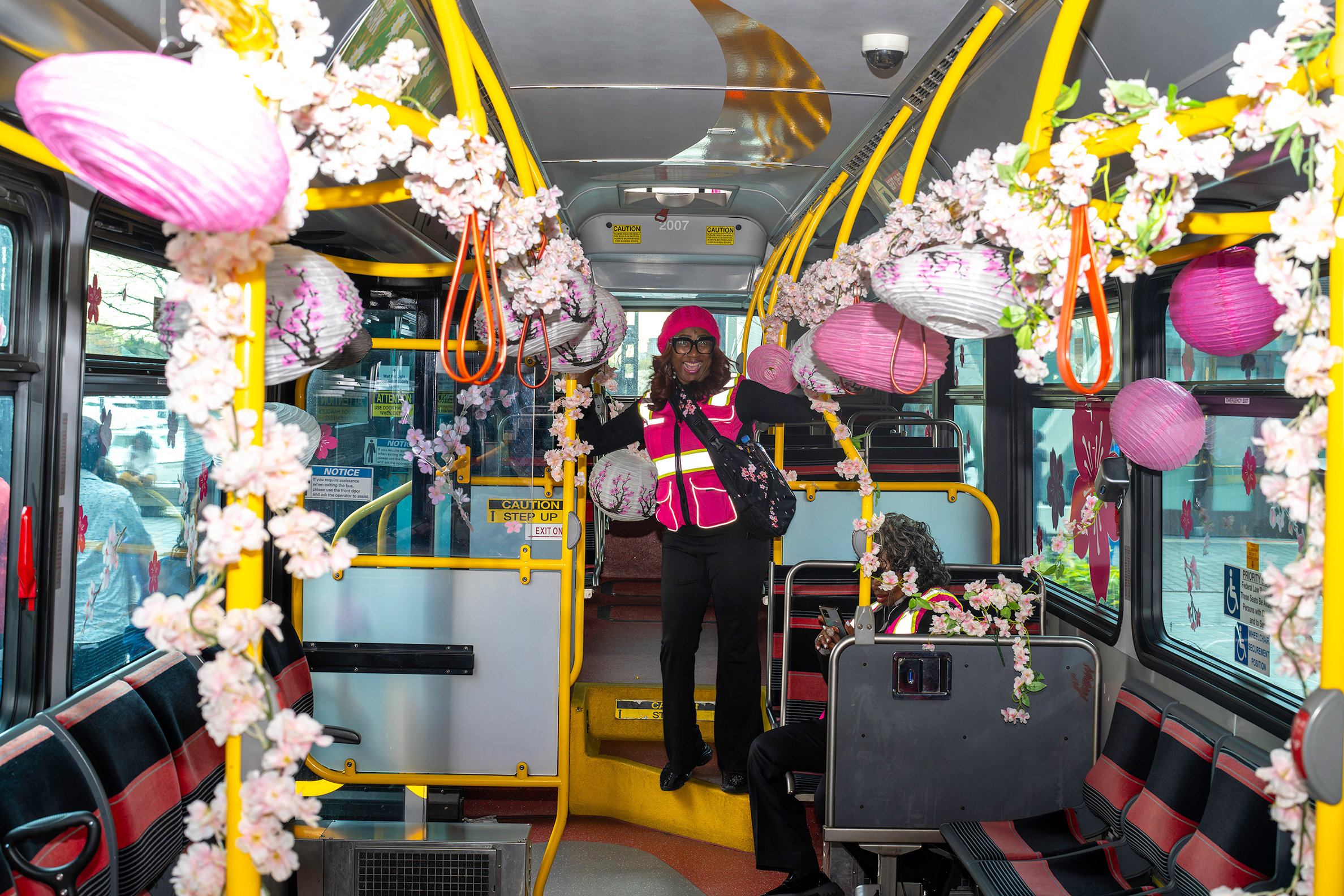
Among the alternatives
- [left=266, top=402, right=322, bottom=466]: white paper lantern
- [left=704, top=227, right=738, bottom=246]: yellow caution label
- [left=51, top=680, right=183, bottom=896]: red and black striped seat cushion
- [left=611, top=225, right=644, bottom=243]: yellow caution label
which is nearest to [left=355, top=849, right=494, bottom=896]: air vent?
[left=51, top=680, right=183, bottom=896]: red and black striped seat cushion

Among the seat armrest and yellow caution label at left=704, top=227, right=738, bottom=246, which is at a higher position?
yellow caution label at left=704, top=227, right=738, bottom=246

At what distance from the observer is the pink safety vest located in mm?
3633

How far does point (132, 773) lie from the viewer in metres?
2.35

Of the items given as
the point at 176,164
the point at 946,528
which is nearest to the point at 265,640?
the point at 176,164

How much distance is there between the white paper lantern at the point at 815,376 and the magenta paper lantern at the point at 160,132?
2218 millimetres

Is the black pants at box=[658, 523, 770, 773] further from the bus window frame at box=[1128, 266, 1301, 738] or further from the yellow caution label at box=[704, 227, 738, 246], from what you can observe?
the yellow caution label at box=[704, 227, 738, 246]

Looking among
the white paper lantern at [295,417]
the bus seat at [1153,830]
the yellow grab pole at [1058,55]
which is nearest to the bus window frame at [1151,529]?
the bus seat at [1153,830]

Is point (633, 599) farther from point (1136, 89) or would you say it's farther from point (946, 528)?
point (1136, 89)

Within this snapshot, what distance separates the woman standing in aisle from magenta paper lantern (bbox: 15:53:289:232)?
102 inches

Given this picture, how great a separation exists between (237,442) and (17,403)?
5.04 feet

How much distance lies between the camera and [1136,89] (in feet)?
4.19

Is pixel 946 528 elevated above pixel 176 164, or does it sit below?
below

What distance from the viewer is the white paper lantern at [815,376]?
303 centimetres

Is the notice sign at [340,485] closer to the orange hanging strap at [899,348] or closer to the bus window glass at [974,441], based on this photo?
the orange hanging strap at [899,348]
